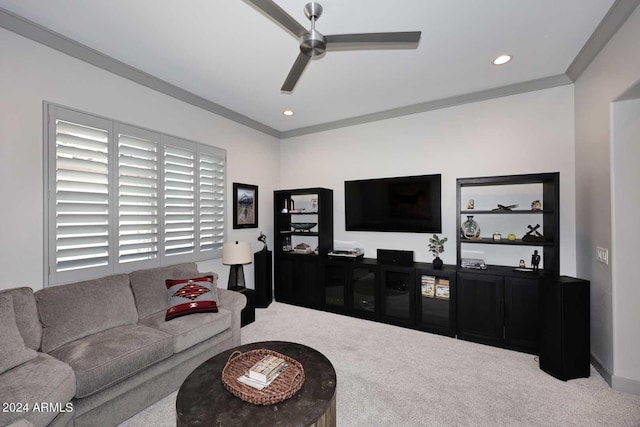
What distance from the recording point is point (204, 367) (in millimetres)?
1783

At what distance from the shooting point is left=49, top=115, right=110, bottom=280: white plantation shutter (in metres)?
2.41

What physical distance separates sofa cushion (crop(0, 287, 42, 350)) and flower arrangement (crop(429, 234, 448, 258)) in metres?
3.79

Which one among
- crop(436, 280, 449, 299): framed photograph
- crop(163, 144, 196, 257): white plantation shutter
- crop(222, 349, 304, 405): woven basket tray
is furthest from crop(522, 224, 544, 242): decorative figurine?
crop(163, 144, 196, 257): white plantation shutter

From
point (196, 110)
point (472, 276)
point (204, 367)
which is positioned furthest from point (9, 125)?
point (472, 276)

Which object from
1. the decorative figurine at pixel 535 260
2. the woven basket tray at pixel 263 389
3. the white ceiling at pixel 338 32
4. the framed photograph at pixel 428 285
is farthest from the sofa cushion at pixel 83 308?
the decorative figurine at pixel 535 260

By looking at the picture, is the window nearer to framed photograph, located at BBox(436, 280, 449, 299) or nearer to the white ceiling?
the white ceiling

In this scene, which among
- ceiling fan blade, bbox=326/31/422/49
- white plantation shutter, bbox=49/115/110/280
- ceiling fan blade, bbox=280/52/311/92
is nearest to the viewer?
ceiling fan blade, bbox=326/31/422/49

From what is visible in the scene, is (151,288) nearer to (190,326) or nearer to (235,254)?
(190,326)

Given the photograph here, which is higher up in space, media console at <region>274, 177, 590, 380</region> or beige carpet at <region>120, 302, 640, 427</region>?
media console at <region>274, 177, 590, 380</region>

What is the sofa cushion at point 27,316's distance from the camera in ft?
6.13

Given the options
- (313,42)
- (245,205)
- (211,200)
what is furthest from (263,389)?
(245,205)

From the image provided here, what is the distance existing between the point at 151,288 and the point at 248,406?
6.10 ft

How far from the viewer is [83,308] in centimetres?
222

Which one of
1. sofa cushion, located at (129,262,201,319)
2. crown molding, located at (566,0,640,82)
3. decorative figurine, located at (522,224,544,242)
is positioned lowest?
sofa cushion, located at (129,262,201,319)
